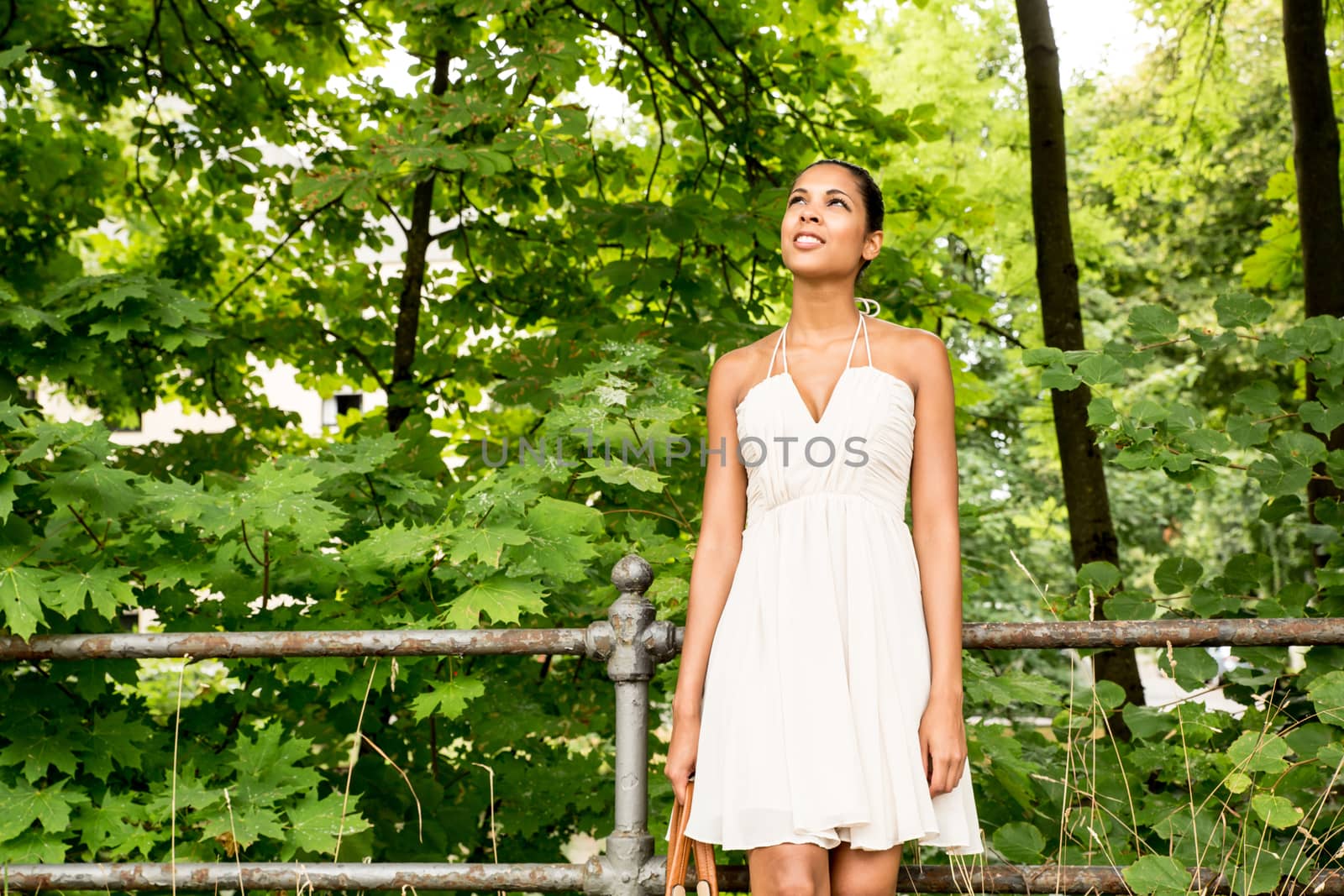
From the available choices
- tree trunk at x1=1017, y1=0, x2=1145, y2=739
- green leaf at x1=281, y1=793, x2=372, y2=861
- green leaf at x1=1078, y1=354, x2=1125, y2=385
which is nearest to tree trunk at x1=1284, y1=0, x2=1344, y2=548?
tree trunk at x1=1017, y1=0, x2=1145, y2=739

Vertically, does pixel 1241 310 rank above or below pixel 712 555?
above

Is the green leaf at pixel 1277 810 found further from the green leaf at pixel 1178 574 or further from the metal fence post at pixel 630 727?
the metal fence post at pixel 630 727

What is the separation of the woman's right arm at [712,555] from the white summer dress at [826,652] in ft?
0.11

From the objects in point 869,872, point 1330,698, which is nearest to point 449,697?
point 869,872

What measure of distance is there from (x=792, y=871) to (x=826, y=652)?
362mm

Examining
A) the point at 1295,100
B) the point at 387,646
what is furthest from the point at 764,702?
the point at 1295,100

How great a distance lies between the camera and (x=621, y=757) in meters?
2.25

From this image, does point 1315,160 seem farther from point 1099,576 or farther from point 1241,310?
point 1099,576

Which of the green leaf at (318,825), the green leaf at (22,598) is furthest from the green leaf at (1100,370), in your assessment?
the green leaf at (22,598)

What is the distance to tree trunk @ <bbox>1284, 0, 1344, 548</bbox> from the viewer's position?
15.5 ft

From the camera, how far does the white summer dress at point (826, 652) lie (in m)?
1.85

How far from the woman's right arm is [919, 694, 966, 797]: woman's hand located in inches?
16.3

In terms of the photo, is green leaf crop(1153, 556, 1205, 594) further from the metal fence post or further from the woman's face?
the metal fence post

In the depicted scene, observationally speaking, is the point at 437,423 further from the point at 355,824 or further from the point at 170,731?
the point at 355,824
